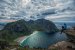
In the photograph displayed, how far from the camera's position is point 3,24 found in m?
10.4

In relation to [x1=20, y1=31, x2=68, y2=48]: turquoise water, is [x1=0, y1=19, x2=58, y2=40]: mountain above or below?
above

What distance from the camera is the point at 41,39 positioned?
1028cm

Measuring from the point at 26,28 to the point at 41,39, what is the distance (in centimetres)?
98

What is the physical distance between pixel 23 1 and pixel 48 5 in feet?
4.61

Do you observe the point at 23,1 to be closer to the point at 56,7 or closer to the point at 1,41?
the point at 56,7

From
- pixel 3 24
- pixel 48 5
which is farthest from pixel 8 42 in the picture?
pixel 48 5

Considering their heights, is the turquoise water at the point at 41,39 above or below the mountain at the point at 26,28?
below

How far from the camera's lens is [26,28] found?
1029cm

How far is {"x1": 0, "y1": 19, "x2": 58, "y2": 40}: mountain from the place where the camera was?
10.2 m

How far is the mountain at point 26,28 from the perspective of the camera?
10.2 m

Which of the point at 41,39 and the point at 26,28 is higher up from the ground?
the point at 26,28

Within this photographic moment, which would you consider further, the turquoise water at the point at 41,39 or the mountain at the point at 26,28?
the mountain at the point at 26,28

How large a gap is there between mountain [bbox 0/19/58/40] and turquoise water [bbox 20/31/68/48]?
23 centimetres

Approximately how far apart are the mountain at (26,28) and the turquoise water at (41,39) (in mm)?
226
